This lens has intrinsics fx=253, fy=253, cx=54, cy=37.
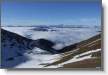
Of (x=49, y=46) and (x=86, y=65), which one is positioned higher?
(x=49, y=46)

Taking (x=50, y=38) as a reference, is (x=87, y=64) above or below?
below

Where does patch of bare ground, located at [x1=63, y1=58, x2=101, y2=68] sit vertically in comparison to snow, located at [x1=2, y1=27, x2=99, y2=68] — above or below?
below

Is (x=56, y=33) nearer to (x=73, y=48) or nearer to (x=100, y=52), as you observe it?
(x=73, y=48)

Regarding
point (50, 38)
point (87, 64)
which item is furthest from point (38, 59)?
point (87, 64)

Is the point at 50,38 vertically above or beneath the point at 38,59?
above

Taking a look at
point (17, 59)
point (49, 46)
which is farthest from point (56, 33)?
point (17, 59)

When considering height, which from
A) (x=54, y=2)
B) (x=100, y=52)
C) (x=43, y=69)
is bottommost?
(x=43, y=69)

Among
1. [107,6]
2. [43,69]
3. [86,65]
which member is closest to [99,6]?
[107,6]

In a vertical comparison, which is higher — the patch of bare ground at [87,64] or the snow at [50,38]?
the snow at [50,38]

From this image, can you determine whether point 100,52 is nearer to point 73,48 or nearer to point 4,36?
point 73,48

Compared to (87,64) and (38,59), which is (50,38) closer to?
(38,59)
